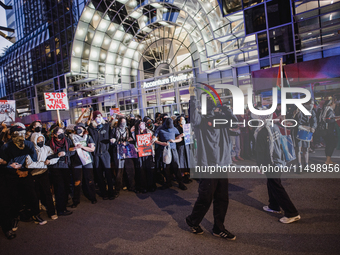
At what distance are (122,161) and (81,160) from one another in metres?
1.08

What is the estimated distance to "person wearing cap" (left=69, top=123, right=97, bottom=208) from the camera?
5121 millimetres

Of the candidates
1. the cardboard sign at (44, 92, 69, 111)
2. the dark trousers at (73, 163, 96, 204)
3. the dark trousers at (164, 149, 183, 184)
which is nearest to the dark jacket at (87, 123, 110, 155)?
the dark trousers at (73, 163, 96, 204)

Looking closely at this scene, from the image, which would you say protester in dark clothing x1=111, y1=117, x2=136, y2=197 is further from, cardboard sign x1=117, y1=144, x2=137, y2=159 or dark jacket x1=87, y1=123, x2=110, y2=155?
dark jacket x1=87, y1=123, x2=110, y2=155

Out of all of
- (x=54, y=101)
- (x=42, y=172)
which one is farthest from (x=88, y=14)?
(x=42, y=172)

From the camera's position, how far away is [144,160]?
592cm

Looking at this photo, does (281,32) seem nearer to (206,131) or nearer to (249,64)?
(249,64)

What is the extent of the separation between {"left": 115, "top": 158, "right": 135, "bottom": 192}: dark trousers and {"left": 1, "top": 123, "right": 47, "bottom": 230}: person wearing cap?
1870 mm

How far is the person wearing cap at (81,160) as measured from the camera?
5.12 m

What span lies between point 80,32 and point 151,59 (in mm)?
8275

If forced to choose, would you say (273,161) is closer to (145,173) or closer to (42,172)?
(145,173)

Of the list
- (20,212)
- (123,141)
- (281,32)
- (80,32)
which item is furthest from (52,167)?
(80,32)

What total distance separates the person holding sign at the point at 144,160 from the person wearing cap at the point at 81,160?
4.04 ft

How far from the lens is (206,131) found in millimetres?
3551

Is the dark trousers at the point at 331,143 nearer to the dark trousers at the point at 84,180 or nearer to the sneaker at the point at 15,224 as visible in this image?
the dark trousers at the point at 84,180
